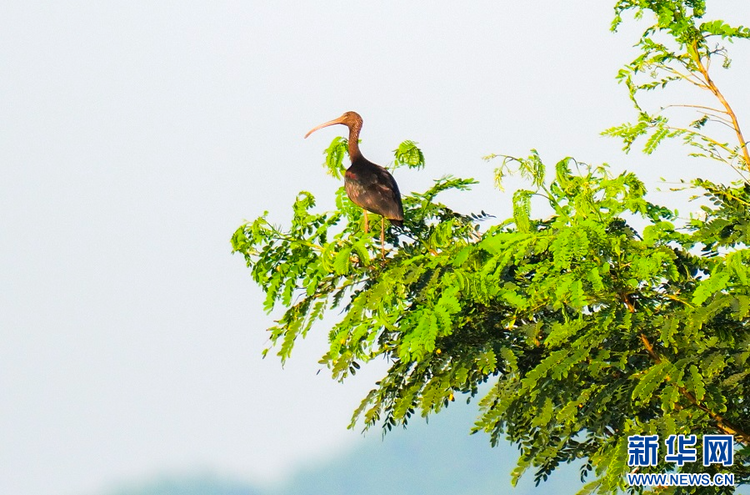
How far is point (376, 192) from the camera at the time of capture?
11.2m

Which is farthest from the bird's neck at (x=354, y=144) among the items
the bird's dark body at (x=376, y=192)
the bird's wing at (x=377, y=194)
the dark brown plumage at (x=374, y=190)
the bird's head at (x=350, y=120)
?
the bird's wing at (x=377, y=194)

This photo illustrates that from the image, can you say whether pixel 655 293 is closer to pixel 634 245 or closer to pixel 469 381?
pixel 634 245

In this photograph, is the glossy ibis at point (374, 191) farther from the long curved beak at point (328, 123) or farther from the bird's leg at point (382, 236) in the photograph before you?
the long curved beak at point (328, 123)

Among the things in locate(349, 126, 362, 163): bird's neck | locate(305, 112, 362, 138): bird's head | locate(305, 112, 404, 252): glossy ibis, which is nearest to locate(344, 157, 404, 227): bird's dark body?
locate(305, 112, 404, 252): glossy ibis

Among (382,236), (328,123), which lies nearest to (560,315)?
(382,236)

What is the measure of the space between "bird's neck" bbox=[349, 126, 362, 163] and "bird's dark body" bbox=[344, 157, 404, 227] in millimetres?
977

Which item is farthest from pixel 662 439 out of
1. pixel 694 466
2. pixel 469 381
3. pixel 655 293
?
pixel 469 381

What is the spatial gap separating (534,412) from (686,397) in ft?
4.80

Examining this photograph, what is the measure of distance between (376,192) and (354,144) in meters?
2.16

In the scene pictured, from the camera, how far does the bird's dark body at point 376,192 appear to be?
11195 millimetres

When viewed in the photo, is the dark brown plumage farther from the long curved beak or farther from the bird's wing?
the long curved beak

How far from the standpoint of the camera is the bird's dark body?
36.7 ft

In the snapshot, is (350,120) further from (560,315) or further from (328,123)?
(560,315)

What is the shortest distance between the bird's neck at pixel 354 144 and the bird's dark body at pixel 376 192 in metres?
0.98
